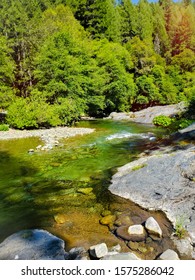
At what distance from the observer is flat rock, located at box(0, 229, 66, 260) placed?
5.30 metres

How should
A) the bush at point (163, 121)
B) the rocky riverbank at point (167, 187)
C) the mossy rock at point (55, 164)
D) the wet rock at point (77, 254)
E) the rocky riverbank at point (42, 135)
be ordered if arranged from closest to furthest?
1. the wet rock at point (77, 254)
2. the rocky riverbank at point (167, 187)
3. the mossy rock at point (55, 164)
4. the rocky riverbank at point (42, 135)
5. the bush at point (163, 121)

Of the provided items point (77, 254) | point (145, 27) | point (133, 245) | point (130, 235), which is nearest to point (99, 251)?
point (77, 254)

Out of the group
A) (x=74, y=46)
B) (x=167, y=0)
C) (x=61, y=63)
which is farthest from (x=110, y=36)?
(x=167, y=0)

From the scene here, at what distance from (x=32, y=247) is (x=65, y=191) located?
332cm

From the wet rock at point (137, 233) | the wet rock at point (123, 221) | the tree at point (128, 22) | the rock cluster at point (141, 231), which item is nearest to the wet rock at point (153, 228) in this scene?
the rock cluster at point (141, 231)

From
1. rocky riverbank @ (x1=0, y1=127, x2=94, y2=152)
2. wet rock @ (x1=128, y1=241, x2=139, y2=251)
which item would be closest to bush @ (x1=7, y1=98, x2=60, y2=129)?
rocky riverbank @ (x1=0, y1=127, x2=94, y2=152)

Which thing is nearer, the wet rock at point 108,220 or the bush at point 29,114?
the wet rock at point 108,220

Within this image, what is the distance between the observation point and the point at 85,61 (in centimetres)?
3105

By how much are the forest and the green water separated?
29.6 ft

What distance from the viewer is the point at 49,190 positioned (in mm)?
8969

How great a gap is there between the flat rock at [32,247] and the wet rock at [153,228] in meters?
1.94

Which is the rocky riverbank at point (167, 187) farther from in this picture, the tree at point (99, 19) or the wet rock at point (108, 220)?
the tree at point (99, 19)

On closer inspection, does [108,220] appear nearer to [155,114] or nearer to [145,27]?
[155,114]

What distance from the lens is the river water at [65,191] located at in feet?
21.5
